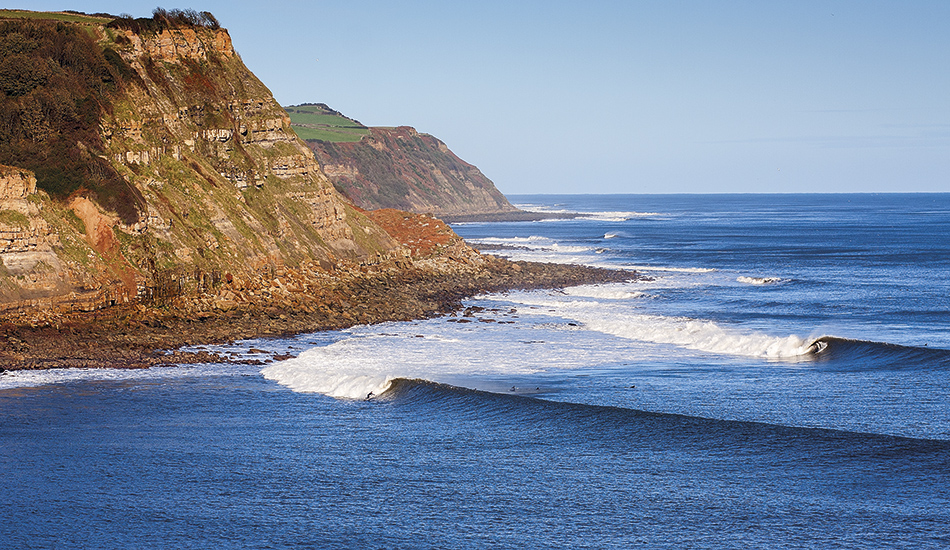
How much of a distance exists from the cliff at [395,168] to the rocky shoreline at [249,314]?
80.6 m

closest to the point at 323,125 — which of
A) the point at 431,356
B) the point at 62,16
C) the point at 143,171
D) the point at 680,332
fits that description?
the point at 62,16

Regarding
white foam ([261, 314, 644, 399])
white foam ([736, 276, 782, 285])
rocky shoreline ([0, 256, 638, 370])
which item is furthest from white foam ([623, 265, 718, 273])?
white foam ([261, 314, 644, 399])

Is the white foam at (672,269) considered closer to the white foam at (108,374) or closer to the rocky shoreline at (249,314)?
the rocky shoreline at (249,314)

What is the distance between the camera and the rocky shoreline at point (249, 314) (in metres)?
29.8

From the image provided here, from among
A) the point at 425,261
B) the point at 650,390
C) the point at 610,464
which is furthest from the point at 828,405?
the point at 425,261

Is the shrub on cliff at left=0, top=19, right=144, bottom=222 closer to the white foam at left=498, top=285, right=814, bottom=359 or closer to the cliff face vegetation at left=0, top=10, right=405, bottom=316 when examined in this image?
the cliff face vegetation at left=0, top=10, right=405, bottom=316

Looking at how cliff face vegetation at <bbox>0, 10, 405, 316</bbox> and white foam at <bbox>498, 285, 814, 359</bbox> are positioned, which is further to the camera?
cliff face vegetation at <bbox>0, 10, 405, 316</bbox>

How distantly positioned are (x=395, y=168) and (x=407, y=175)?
3506 mm

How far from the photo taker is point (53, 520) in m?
15.4

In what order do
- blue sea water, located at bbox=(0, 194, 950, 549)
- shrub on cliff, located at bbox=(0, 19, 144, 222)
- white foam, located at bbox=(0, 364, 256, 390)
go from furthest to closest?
shrub on cliff, located at bbox=(0, 19, 144, 222) → white foam, located at bbox=(0, 364, 256, 390) → blue sea water, located at bbox=(0, 194, 950, 549)

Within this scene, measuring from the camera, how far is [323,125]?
166 m

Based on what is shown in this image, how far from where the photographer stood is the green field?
153 m

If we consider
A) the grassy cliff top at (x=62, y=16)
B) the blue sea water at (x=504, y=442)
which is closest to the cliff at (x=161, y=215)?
the grassy cliff top at (x=62, y=16)

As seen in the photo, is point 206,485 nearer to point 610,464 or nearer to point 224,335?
point 610,464
